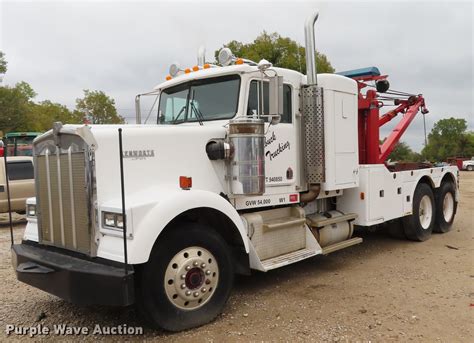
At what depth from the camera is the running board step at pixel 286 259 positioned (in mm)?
4801

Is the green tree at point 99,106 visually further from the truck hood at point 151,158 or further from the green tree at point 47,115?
the truck hood at point 151,158

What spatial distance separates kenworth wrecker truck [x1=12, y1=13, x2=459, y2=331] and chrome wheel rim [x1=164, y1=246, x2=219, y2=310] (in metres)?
0.01

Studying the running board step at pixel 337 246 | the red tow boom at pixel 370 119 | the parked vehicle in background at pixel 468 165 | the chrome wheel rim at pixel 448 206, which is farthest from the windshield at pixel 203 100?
the parked vehicle in background at pixel 468 165

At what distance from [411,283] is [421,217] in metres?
Answer: 3.21

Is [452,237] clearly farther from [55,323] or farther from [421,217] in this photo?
[55,323]

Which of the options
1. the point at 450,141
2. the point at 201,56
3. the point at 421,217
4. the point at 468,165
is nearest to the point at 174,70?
the point at 201,56

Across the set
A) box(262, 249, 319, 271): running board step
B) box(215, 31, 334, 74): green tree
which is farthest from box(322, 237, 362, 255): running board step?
box(215, 31, 334, 74): green tree

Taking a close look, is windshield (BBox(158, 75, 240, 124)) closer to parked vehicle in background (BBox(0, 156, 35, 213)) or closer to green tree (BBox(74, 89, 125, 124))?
parked vehicle in background (BBox(0, 156, 35, 213))

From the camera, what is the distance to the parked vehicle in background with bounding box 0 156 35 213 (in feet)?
34.2

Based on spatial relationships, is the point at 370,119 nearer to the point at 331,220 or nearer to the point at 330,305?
the point at 331,220

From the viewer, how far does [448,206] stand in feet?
29.4

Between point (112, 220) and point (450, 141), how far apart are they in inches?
3552

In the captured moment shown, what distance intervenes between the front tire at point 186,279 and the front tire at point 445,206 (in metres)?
5.94

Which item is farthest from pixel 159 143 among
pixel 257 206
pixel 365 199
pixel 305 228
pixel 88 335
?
pixel 365 199
